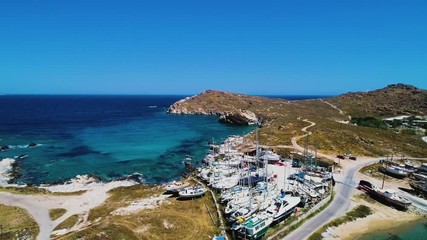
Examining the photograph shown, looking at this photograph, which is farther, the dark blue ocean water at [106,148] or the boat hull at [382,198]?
the dark blue ocean water at [106,148]

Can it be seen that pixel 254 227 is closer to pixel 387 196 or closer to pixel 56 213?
pixel 387 196

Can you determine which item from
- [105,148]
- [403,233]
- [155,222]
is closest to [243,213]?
[155,222]

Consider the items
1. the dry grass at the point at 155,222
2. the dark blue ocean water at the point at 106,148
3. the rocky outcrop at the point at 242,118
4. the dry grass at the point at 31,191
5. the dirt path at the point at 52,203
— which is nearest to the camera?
the dry grass at the point at 155,222

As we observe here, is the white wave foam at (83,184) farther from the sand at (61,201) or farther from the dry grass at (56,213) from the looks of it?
the dry grass at (56,213)

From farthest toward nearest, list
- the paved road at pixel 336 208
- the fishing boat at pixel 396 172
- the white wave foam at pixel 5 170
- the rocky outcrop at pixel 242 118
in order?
the rocky outcrop at pixel 242 118, the white wave foam at pixel 5 170, the fishing boat at pixel 396 172, the paved road at pixel 336 208

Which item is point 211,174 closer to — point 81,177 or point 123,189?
point 123,189

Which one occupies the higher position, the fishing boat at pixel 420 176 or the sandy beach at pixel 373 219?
the fishing boat at pixel 420 176

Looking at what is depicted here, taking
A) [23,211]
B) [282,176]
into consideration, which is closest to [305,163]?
[282,176]

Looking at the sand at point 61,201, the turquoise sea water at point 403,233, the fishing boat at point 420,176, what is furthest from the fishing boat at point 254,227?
the fishing boat at point 420,176
